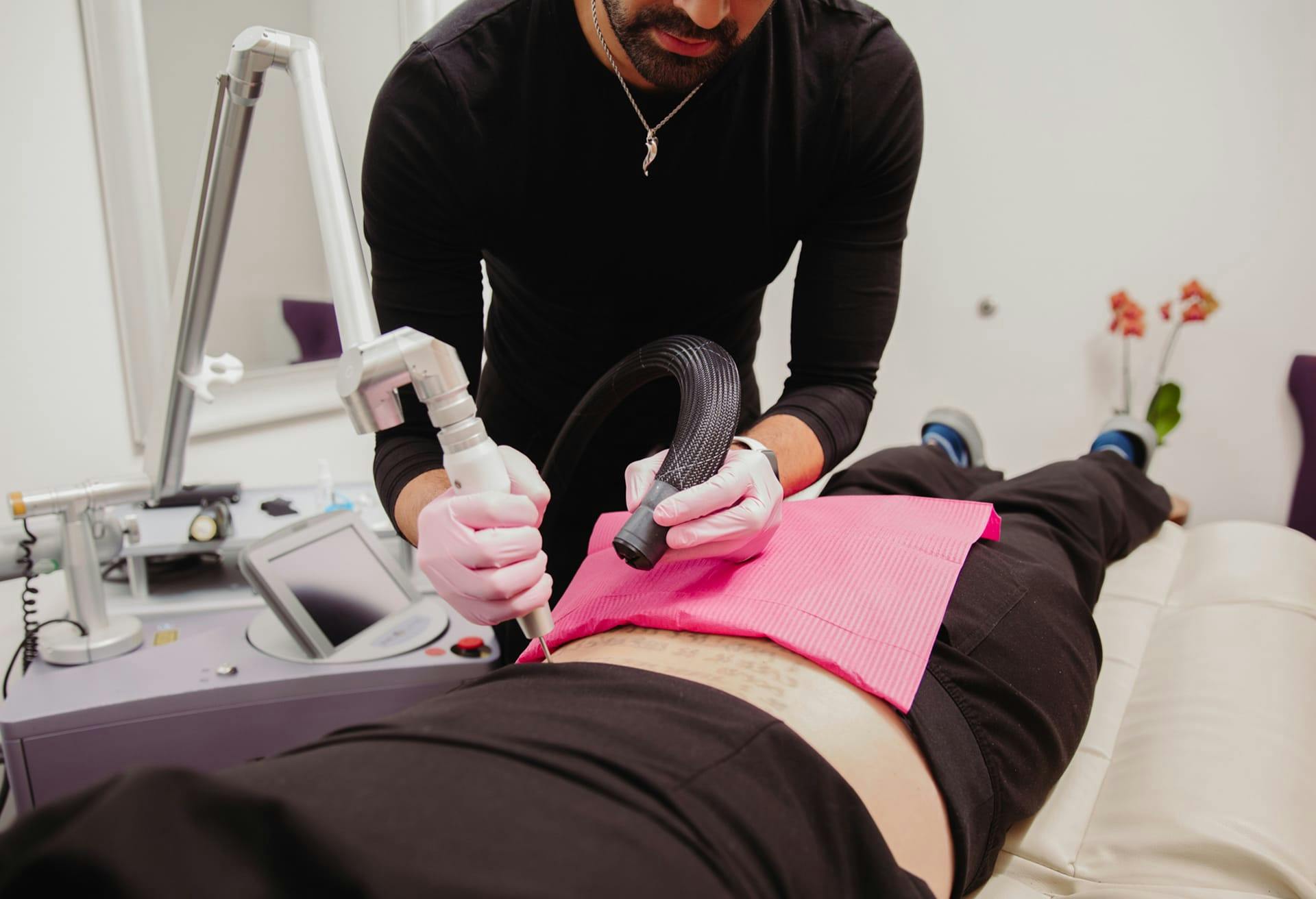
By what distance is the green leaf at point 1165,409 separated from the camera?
2.37 metres

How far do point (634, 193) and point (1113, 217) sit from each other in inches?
80.1

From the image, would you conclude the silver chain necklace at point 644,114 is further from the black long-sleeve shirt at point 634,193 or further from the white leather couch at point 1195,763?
the white leather couch at point 1195,763

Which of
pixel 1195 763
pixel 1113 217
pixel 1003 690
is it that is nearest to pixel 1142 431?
pixel 1113 217

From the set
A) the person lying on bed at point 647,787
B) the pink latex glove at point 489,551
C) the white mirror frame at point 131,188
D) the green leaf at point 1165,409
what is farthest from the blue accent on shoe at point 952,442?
the white mirror frame at point 131,188

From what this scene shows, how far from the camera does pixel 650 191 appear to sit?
3.50ft

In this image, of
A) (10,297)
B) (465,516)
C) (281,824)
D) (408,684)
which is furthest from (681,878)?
(10,297)

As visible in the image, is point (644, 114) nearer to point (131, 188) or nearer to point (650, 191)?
point (650, 191)

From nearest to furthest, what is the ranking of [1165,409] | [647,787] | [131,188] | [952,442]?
[647,787] → [131,188] → [952,442] → [1165,409]

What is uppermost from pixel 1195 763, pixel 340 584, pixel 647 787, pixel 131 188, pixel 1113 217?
pixel 131 188

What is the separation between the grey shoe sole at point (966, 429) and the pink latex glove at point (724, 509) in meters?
1.53

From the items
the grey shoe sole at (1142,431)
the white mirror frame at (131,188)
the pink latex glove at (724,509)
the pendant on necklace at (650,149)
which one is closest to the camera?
the pink latex glove at (724,509)

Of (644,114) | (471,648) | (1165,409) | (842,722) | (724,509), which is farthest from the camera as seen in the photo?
(1165,409)

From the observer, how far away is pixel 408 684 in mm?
1180

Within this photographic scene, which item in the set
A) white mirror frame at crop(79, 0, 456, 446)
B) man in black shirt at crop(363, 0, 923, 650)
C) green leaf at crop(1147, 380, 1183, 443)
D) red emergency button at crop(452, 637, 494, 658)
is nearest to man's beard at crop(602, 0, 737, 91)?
man in black shirt at crop(363, 0, 923, 650)
